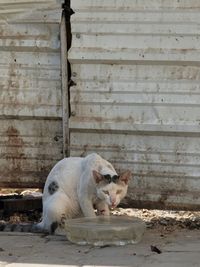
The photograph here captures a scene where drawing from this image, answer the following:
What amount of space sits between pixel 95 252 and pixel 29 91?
8.01ft

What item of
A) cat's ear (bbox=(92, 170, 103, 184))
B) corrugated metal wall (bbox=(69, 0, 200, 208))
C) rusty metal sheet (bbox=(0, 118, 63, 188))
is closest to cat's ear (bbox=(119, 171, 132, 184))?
cat's ear (bbox=(92, 170, 103, 184))

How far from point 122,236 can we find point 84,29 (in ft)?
7.86

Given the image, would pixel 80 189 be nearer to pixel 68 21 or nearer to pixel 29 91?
pixel 29 91

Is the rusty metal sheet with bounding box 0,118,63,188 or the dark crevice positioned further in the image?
the rusty metal sheet with bounding box 0,118,63,188

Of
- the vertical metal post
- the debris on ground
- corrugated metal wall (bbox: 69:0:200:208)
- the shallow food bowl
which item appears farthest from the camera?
the vertical metal post

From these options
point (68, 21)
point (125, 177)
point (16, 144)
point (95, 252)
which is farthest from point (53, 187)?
point (68, 21)

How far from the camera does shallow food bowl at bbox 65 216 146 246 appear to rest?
254 inches

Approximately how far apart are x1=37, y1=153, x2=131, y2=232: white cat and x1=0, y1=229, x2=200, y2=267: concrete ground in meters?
0.32

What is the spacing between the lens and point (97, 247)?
6406 mm

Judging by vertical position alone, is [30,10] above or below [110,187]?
above

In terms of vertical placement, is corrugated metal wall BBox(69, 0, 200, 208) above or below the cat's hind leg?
above

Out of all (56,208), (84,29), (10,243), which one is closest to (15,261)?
(10,243)

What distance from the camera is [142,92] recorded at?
302 inches

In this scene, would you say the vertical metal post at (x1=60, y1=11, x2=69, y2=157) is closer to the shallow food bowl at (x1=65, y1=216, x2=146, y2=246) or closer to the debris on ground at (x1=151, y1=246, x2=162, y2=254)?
the shallow food bowl at (x1=65, y1=216, x2=146, y2=246)
